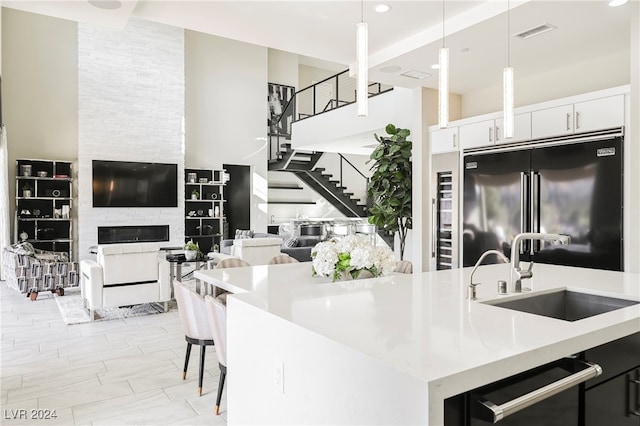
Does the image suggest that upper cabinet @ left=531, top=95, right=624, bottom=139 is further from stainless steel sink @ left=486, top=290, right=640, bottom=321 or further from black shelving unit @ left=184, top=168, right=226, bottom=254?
black shelving unit @ left=184, top=168, right=226, bottom=254

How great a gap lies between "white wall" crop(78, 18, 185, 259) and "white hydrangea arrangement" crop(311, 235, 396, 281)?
8299 millimetres

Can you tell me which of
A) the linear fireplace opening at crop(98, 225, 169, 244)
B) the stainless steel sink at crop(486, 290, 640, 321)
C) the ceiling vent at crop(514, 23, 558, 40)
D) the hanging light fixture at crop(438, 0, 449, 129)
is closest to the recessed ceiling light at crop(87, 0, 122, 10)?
the hanging light fixture at crop(438, 0, 449, 129)

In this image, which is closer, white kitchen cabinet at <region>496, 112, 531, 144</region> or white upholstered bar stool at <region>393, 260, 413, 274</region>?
white upholstered bar stool at <region>393, 260, 413, 274</region>

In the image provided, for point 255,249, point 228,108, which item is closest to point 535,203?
point 255,249

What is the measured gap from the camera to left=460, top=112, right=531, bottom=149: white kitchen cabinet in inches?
193

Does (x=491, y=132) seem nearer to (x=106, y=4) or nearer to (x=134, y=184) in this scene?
(x=106, y=4)

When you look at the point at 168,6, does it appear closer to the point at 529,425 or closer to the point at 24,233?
the point at 529,425

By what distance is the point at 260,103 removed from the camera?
12602 millimetres

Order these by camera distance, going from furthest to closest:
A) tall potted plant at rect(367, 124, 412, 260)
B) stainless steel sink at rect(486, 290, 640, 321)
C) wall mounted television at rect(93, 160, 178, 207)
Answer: wall mounted television at rect(93, 160, 178, 207)
tall potted plant at rect(367, 124, 412, 260)
stainless steel sink at rect(486, 290, 640, 321)

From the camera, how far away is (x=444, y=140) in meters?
5.96

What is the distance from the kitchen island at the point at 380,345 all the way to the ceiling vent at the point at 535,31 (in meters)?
2.68

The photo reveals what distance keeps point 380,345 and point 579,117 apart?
4087mm

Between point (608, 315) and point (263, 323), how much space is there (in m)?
1.32

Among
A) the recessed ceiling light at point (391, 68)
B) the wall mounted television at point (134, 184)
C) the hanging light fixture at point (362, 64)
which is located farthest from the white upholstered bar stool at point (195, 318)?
the wall mounted television at point (134, 184)
